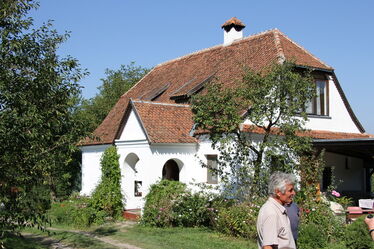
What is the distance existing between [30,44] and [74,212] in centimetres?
1018

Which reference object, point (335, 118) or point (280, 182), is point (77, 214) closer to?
point (335, 118)

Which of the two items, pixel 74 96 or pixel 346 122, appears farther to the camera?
pixel 346 122

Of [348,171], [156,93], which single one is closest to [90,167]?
[156,93]

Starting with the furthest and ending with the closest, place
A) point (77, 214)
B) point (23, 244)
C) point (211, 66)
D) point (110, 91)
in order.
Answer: point (110, 91) → point (211, 66) → point (77, 214) → point (23, 244)

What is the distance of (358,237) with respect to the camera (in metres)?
10.7

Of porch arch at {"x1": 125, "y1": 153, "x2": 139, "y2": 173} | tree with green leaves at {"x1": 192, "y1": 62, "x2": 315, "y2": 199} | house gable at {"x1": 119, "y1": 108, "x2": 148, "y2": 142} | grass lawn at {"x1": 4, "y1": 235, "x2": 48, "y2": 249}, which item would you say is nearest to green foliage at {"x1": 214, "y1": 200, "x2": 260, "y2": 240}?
tree with green leaves at {"x1": 192, "y1": 62, "x2": 315, "y2": 199}

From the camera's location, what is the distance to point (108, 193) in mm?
17734

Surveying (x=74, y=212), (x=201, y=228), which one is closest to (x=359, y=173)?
(x=201, y=228)

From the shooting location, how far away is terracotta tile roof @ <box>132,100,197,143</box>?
16719mm

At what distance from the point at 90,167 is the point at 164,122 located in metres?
7.09

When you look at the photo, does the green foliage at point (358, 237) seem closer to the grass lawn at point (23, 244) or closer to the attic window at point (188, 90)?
the grass lawn at point (23, 244)

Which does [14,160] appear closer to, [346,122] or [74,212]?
[74,212]

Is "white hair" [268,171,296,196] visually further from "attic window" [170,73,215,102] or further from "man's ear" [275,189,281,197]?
"attic window" [170,73,215,102]

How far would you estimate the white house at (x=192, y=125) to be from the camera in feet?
55.1
